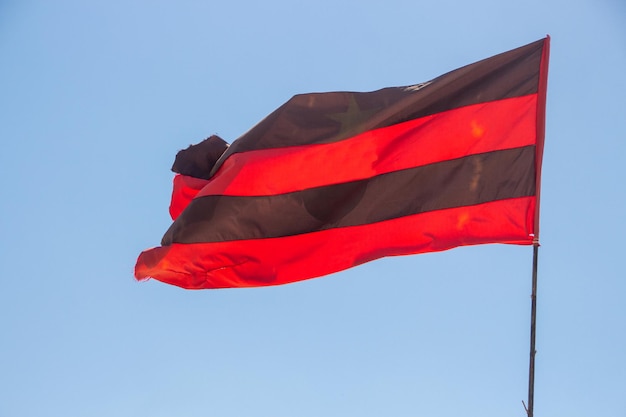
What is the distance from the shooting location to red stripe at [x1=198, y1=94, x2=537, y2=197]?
12633 millimetres

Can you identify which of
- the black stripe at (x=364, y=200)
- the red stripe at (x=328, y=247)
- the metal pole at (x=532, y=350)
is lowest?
the metal pole at (x=532, y=350)

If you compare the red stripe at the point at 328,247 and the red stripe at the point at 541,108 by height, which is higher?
the red stripe at the point at 541,108

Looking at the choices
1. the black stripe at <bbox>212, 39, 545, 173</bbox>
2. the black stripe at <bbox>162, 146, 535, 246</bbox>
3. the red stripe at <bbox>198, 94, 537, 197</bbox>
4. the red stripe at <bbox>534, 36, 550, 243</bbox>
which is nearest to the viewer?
the red stripe at <bbox>534, 36, 550, 243</bbox>

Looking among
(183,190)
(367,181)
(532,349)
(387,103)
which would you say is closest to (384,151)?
(367,181)

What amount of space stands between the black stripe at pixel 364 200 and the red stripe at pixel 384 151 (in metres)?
0.11

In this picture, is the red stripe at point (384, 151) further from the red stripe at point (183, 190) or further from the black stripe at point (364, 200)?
the red stripe at point (183, 190)

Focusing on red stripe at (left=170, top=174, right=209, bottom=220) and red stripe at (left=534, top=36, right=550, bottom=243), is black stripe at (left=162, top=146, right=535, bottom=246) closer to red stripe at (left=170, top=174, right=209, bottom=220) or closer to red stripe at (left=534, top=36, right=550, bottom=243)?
red stripe at (left=534, top=36, right=550, bottom=243)

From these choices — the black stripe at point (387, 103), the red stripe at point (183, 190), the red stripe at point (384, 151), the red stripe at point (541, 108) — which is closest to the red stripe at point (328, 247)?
the red stripe at point (541, 108)

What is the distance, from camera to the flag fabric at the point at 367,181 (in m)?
12.4

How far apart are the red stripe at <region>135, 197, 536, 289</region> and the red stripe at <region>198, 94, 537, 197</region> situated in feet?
2.40

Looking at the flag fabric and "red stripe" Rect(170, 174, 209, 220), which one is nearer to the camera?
the flag fabric

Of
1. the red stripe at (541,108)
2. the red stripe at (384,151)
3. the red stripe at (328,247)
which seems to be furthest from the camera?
the red stripe at (384,151)

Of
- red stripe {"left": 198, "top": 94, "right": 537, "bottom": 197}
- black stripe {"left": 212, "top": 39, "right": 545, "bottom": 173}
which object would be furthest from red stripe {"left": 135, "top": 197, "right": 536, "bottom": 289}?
black stripe {"left": 212, "top": 39, "right": 545, "bottom": 173}

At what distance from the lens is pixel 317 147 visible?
1344cm
